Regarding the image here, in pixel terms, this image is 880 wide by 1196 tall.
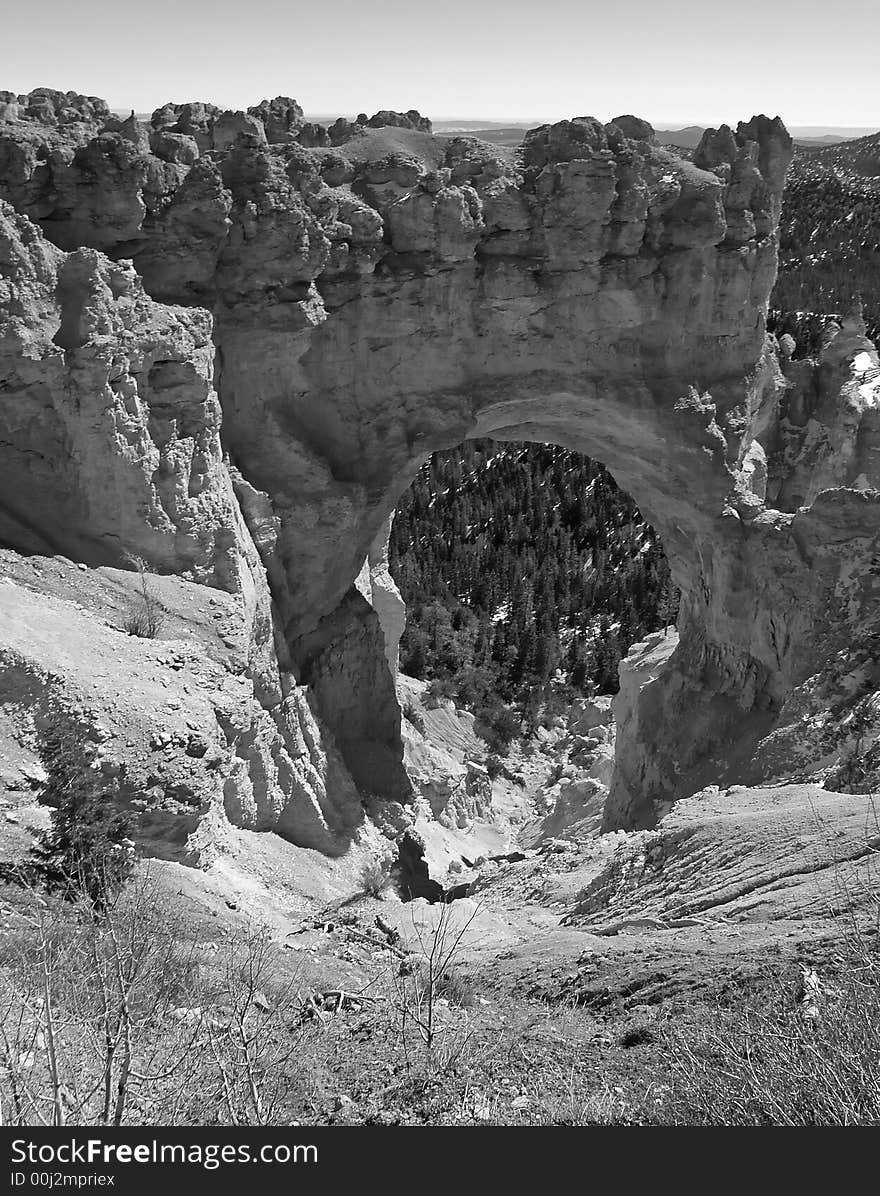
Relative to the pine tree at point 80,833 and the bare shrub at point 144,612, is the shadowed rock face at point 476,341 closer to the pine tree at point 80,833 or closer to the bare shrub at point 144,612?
the bare shrub at point 144,612

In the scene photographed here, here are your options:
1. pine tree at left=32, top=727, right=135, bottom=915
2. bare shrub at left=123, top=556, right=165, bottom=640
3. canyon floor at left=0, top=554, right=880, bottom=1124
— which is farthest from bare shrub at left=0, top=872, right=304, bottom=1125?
bare shrub at left=123, top=556, right=165, bottom=640

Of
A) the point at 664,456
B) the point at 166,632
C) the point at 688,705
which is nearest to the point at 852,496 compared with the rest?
the point at 664,456

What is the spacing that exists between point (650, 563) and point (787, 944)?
44344mm

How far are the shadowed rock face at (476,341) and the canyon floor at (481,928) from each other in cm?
318

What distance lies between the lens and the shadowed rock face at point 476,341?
17062 millimetres

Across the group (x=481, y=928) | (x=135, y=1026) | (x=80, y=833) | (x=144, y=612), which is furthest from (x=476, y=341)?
(x=135, y=1026)

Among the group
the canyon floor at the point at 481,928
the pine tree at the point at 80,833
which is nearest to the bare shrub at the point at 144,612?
the canyon floor at the point at 481,928

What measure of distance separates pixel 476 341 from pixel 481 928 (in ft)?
41.2

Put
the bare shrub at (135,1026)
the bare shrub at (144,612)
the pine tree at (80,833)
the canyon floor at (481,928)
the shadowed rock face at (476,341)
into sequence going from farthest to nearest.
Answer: the shadowed rock face at (476,341), the bare shrub at (144,612), the pine tree at (80,833), the canyon floor at (481,928), the bare shrub at (135,1026)

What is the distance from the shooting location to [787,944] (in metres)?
7.98

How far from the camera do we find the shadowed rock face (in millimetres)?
17062

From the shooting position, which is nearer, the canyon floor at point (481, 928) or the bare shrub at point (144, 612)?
the canyon floor at point (481, 928)

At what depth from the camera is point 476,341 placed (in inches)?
809

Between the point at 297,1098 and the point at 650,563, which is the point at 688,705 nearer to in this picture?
the point at 297,1098
